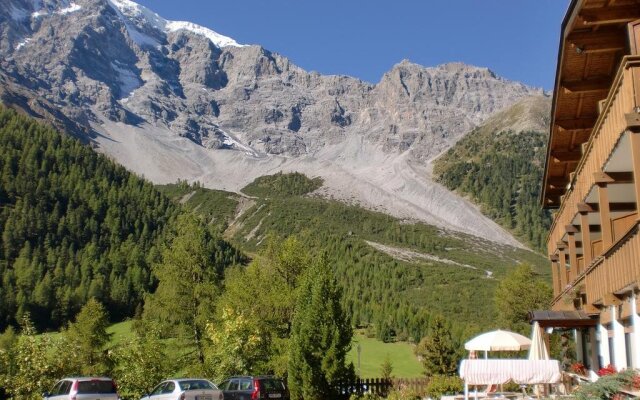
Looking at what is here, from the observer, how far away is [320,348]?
27906mm

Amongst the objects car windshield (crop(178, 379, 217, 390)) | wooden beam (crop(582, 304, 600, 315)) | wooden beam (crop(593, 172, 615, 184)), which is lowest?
car windshield (crop(178, 379, 217, 390))

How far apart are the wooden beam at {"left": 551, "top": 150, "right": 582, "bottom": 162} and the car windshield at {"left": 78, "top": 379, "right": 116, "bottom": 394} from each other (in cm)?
1819

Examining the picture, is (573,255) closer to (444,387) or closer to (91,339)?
(444,387)

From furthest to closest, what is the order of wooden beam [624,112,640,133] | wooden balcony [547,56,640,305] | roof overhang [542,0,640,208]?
roof overhang [542,0,640,208], wooden balcony [547,56,640,305], wooden beam [624,112,640,133]

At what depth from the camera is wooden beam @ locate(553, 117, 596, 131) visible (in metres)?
22.5

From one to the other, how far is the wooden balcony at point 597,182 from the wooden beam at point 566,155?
4.07 metres

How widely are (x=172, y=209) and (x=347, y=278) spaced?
72827 mm

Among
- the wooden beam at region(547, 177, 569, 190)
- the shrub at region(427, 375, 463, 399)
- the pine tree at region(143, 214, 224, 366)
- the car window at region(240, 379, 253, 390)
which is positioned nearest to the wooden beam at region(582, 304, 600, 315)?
the shrub at region(427, 375, 463, 399)

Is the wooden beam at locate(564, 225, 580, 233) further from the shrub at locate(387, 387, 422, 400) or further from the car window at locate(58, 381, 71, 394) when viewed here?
the car window at locate(58, 381, 71, 394)

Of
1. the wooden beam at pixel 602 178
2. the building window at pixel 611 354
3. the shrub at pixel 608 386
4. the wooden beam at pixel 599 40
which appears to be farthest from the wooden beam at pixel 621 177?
the shrub at pixel 608 386

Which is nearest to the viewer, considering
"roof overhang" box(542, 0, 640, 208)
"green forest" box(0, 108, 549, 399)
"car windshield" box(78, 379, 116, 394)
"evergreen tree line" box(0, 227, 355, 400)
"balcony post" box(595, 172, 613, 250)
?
"balcony post" box(595, 172, 613, 250)

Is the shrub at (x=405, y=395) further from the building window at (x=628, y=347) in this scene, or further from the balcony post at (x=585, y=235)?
the building window at (x=628, y=347)

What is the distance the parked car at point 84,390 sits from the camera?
73.7 ft

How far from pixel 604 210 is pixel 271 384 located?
Result: 14.9 meters
